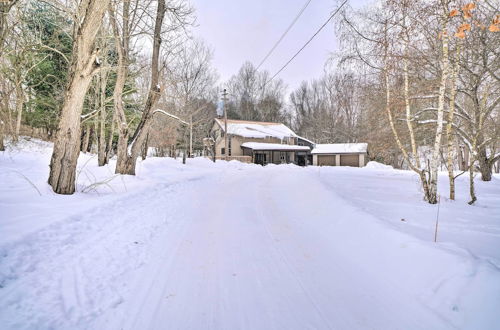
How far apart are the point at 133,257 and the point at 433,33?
10.3 meters

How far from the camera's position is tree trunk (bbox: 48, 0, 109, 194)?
4699 millimetres

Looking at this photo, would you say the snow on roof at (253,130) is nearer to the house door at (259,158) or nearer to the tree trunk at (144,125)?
the house door at (259,158)

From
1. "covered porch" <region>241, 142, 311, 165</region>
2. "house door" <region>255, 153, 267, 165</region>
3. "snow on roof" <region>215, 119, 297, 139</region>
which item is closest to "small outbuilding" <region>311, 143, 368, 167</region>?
"covered porch" <region>241, 142, 311, 165</region>

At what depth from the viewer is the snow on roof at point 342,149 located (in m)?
33.5

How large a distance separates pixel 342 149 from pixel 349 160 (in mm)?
2040

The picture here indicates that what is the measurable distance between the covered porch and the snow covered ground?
1002 inches

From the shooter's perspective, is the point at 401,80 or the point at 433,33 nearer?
the point at 433,33

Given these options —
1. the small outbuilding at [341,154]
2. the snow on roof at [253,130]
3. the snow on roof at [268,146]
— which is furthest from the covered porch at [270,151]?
the small outbuilding at [341,154]

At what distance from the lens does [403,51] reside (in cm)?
706

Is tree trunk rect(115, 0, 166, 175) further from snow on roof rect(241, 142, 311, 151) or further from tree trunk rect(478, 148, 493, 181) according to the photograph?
snow on roof rect(241, 142, 311, 151)

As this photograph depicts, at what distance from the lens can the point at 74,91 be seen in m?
4.81

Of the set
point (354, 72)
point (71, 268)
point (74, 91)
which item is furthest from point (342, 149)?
point (71, 268)

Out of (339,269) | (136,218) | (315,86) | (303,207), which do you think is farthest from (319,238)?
(315,86)

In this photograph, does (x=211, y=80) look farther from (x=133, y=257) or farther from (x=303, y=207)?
(x=133, y=257)
